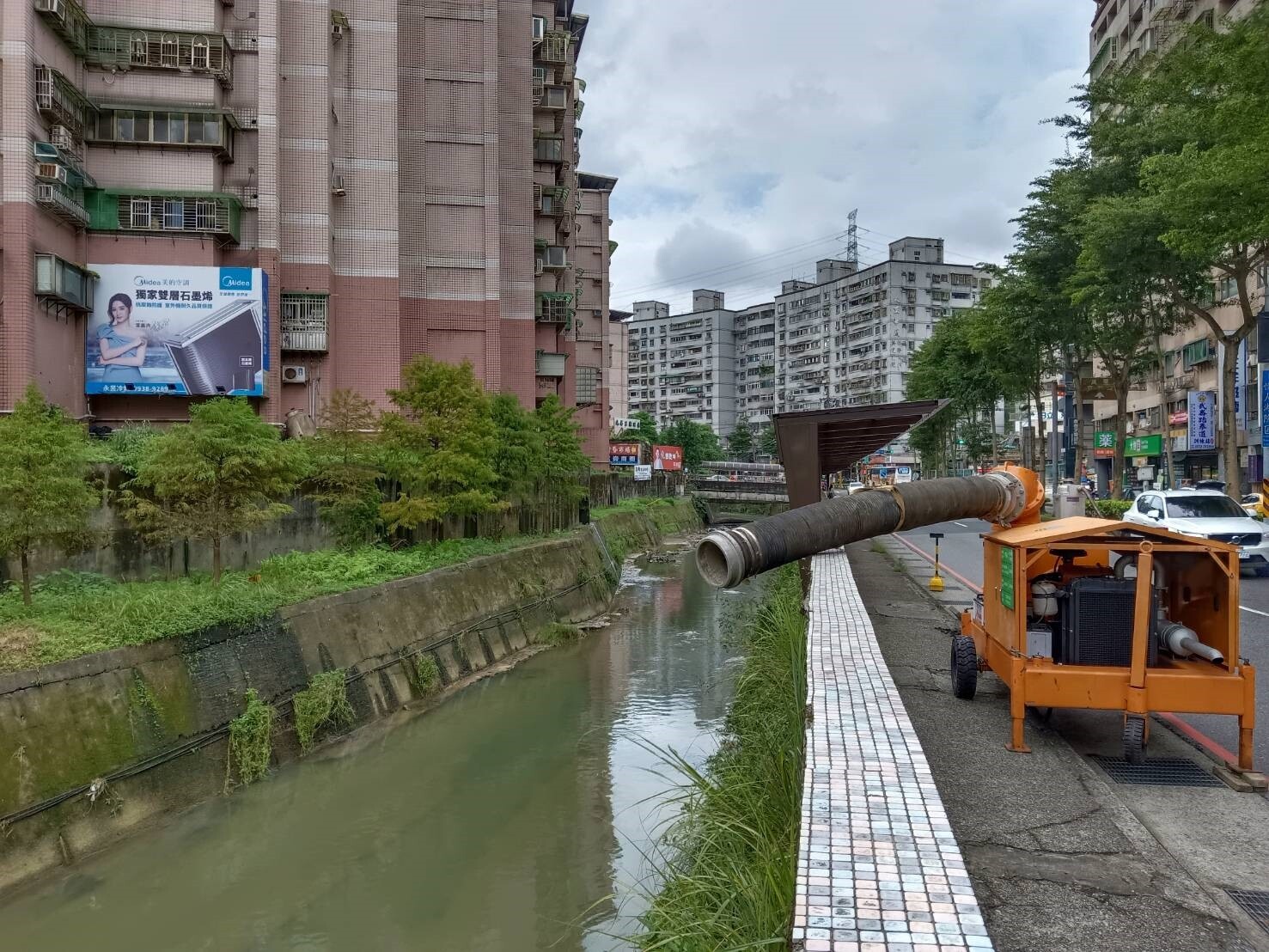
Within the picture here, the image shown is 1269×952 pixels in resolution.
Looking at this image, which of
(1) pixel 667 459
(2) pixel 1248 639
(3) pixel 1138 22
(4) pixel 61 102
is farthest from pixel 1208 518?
(1) pixel 667 459

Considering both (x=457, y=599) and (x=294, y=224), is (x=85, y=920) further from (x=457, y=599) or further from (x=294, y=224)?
(x=294, y=224)

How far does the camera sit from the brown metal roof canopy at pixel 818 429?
13914 mm

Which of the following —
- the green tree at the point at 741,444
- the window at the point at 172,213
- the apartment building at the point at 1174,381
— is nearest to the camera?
the window at the point at 172,213

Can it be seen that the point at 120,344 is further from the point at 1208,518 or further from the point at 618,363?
the point at 618,363

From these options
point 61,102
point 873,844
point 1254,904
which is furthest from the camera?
point 61,102

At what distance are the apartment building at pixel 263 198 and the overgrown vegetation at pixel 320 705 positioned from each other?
13559 millimetres

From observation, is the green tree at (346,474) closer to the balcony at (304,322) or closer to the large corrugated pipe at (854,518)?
the balcony at (304,322)

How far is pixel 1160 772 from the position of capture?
7.88 m

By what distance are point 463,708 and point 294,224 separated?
1895 cm

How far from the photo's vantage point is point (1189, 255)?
20.5 meters

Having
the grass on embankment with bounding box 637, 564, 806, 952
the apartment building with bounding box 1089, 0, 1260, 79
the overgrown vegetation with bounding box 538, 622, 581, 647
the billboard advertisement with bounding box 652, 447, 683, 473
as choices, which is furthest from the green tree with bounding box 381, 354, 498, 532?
the billboard advertisement with bounding box 652, 447, 683, 473

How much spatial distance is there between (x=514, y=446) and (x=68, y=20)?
616 inches

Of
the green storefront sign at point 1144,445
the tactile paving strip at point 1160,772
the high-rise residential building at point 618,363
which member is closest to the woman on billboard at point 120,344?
the tactile paving strip at point 1160,772

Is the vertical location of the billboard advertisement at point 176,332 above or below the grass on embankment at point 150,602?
above
